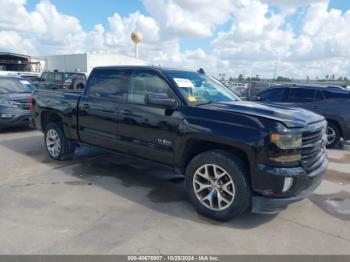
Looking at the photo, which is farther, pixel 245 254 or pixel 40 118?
pixel 40 118

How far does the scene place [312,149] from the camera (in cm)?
412

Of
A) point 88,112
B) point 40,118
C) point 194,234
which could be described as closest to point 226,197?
point 194,234

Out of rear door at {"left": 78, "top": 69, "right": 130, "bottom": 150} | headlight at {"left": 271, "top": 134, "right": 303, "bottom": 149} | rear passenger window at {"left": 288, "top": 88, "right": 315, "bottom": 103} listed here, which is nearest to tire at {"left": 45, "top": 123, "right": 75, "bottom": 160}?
rear door at {"left": 78, "top": 69, "right": 130, "bottom": 150}

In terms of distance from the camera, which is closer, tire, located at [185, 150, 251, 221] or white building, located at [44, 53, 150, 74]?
tire, located at [185, 150, 251, 221]

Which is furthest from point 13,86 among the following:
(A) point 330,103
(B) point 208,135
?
(A) point 330,103

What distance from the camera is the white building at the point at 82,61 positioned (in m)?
41.6

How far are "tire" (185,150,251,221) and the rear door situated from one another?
169cm

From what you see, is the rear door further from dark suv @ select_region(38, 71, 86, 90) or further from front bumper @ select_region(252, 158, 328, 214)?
dark suv @ select_region(38, 71, 86, 90)

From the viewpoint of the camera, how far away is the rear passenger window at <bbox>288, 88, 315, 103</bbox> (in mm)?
9266

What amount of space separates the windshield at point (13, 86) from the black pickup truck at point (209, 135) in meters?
6.35

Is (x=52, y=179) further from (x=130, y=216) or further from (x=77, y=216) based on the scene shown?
(x=130, y=216)

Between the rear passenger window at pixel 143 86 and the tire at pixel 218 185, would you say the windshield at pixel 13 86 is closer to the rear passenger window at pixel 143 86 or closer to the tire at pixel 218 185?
the rear passenger window at pixel 143 86

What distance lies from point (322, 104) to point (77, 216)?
712 centimetres

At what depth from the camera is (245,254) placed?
3.42 m
